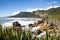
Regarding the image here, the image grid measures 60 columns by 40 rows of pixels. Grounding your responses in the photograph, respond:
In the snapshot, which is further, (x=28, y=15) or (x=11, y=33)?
(x=28, y=15)

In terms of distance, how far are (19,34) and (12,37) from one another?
0.94ft

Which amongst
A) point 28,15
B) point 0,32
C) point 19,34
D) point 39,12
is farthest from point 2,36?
point 28,15

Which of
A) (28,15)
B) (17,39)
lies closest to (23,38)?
(17,39)

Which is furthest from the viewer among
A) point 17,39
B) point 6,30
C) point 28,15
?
point 28,15

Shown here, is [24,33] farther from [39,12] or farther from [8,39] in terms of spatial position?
[39,12]

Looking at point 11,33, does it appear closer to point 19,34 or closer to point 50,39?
point 19,34

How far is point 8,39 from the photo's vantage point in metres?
5.54

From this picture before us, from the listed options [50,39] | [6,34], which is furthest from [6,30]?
[50,39]

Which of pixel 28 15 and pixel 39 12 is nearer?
pixel 39 12

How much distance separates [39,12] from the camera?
8019 centimetres

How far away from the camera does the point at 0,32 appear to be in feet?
18.3

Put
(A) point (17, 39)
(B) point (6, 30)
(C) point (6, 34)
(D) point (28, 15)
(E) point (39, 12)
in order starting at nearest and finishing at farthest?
(A) point (17, 39)
(C) point (6, 34)
(B) point (6, 30)
(E) point (39, 12)
(D) point (28, 15)

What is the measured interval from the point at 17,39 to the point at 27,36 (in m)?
0.36

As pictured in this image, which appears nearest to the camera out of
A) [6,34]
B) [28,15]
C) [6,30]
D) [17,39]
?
[17,39]
